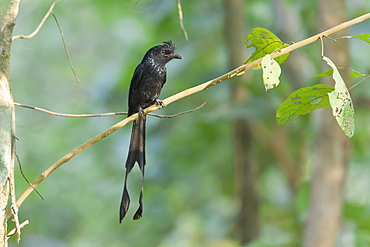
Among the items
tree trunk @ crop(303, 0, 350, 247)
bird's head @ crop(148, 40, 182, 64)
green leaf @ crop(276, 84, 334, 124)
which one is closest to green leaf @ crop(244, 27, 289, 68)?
green leaf @ crop(276, 84, 334, 124)

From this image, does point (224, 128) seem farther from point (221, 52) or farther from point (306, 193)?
point (306, 193)

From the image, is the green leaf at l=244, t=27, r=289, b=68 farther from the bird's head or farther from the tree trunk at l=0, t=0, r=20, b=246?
the bird's head

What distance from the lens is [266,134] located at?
170 inches

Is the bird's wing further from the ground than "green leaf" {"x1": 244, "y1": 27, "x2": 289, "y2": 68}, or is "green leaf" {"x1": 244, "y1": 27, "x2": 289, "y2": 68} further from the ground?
the bird's wing

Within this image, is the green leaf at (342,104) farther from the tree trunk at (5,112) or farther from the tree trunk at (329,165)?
the tree trunk at (329,165)

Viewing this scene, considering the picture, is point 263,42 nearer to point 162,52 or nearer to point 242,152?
point 162,52

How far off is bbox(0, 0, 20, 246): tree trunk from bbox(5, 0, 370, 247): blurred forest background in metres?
1.29

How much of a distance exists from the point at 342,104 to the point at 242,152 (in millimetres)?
3040

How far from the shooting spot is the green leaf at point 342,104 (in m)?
1.17

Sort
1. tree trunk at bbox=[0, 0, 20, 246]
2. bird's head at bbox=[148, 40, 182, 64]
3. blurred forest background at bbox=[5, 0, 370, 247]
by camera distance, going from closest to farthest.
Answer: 1. tree trunk at bbox=[0, 0, 20, 246]
2. bird's head at bbox=[148, 40, 182, 64]
3. blurred forest background at bbox=[5, 0, 370, 247]

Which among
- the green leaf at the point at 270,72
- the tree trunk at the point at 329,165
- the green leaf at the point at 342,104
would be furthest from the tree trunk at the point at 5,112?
the tree trunk at the point at 329,165

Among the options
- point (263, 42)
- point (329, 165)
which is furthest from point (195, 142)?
Result: point (263, 42)

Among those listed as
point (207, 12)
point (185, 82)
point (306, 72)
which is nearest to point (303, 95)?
point (306, 72)

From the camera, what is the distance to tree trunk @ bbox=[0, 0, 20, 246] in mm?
1116
